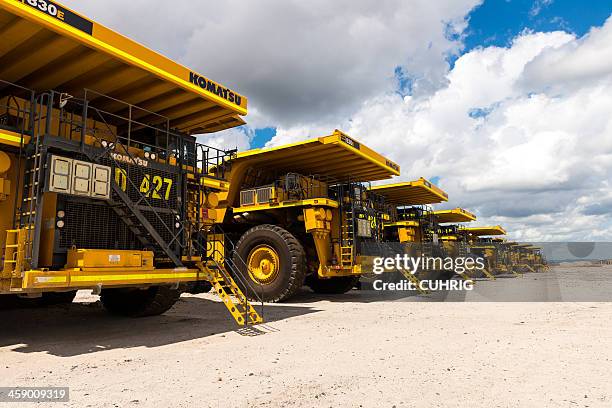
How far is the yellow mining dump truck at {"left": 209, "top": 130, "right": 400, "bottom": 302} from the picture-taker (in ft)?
34.9

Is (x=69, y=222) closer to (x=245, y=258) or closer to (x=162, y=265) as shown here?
(x=162, y=265)

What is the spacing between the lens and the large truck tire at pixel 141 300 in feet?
27.3

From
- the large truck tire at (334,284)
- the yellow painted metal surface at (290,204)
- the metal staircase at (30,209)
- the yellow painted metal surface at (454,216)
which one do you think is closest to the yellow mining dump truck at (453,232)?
the yellow painted metal surface at (454,216)

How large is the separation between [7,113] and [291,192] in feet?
21.0

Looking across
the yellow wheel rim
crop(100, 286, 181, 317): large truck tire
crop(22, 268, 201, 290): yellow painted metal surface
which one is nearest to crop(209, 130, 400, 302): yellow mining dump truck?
the yellow wheel rim

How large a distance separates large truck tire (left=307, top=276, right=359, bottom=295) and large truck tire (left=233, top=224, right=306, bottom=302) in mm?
2892

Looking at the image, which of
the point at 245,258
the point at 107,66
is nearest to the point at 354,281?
the point at 245,258

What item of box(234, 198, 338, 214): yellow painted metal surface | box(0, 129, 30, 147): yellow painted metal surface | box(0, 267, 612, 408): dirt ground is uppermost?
box(0, 129, 30, 147): yellow painted metal surface

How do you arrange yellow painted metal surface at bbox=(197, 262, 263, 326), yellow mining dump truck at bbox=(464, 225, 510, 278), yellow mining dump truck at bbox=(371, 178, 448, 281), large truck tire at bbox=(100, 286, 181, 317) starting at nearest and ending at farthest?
yellow painted metal surface at bbox=(197, 262, 263, 326), large truck tire at bbox=(100, 286, 181, 317), yellow mining dump truck at bbox=(371, 178, 448, 281), yellow mining dump truck at bbox=(464, 225, 510, 278)

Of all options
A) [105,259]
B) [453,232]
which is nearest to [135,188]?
[105,259]

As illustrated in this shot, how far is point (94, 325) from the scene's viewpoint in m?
7.88

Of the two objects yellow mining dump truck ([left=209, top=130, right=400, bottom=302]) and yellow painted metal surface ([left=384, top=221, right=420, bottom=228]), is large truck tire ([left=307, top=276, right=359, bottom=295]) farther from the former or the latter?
yellow painted metal surface ([left=384, top=221, right=420, bottom=228])

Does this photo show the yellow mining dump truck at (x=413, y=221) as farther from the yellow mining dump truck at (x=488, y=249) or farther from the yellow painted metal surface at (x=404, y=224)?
the yellow mining dump truck at (x=488, y=249)

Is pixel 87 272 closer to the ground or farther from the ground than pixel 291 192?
closer to the ground
